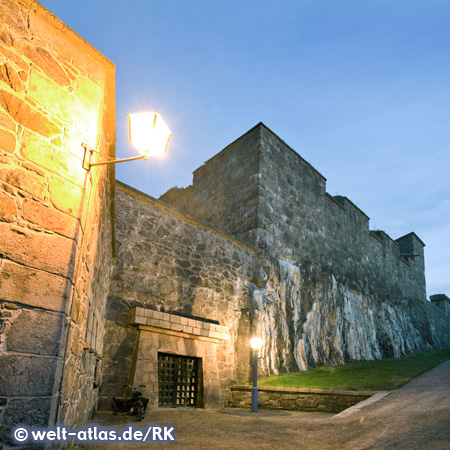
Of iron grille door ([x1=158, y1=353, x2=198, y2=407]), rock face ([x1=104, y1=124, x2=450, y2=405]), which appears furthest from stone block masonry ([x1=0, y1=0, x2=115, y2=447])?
iron grille door ([x1=158, y1=353, x2=198, y2=407])

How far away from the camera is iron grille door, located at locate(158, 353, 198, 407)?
7367 mm

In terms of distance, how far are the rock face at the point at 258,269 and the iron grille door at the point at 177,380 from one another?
0.96 ft

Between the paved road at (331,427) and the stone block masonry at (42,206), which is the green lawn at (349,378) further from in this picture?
the stone block masonry at (42,206)

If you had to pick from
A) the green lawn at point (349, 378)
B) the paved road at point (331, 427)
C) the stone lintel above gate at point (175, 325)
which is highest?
the stone lintel above gate at point (175, 325)

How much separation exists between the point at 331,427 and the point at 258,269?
5.46 metres

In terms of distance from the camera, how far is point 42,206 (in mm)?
2543

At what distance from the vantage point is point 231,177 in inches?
491

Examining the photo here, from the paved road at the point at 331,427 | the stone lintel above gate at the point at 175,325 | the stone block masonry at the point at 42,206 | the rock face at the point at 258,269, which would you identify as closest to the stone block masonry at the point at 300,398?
the rock face at the point at 258,269

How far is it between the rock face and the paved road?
1.71 meters

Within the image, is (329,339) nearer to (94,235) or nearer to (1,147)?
(94,235)

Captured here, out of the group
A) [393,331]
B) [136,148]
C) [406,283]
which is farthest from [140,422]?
[406,283]

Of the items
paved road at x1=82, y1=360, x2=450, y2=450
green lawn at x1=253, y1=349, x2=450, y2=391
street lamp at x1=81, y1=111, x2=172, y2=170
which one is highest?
street lamp at x1=81, y1=111, x2=172, y2=170

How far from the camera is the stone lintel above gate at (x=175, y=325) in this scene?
23.1ft

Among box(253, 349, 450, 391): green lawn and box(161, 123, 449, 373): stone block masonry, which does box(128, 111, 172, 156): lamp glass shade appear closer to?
box(161, 123, 449, 373): stone block masonry
